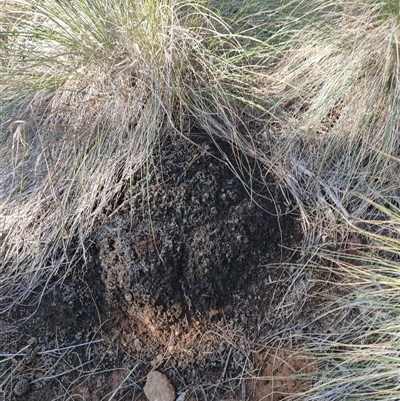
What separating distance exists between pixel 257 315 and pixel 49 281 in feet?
2.33

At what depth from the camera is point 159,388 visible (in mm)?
1729

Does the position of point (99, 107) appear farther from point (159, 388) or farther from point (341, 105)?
point (159, 388)

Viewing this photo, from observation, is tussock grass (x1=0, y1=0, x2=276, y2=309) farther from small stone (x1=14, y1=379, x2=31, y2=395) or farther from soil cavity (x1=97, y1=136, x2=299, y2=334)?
small stone (x1=14, y1=379, x2=31, y2=395)

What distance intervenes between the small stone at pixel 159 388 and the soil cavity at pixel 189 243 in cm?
16

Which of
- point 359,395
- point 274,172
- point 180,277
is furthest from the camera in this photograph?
point 274,172

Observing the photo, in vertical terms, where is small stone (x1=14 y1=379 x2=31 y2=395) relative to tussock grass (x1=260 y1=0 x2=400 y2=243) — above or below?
below

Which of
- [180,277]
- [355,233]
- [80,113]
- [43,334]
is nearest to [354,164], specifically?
[355,233]

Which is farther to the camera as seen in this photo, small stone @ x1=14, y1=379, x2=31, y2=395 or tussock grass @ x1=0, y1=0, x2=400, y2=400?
tussock grass @ x1=0, y1=0, x2=400, y2=400

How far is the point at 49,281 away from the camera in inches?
76.2

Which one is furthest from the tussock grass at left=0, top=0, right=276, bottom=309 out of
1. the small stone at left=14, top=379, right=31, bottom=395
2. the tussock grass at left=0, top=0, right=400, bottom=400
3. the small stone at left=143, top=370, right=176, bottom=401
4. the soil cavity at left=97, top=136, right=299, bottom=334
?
the small stone at left=143, top=370, right=176, bottom=401

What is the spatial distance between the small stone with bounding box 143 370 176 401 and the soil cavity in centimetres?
16

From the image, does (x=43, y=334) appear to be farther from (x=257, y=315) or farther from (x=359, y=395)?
(x=359, y=395)

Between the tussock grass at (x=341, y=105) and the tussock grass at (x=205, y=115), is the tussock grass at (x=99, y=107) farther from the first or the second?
the tussock grass at (x=341, y=105)

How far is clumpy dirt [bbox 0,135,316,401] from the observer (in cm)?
176
